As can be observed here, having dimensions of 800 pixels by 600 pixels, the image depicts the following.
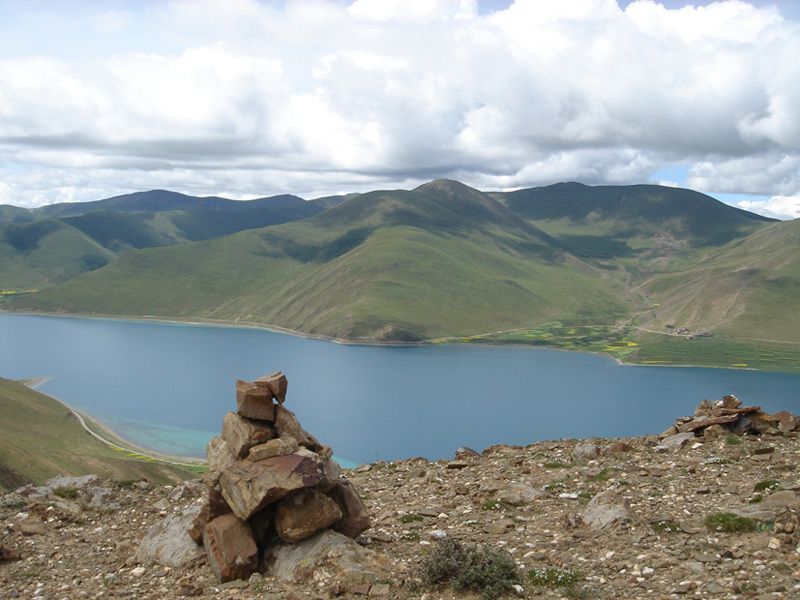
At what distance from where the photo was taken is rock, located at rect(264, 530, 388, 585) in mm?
16250

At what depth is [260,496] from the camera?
1708cm

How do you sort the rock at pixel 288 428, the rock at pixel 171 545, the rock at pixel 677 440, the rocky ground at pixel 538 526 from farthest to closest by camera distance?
the rock at pixel 677 440, the rock at pixel 288 428, the rock at pixel 171 545, the rocky ground at pixel 538 526

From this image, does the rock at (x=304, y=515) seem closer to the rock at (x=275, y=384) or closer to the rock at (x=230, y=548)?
the rock at (x=230, y=548)

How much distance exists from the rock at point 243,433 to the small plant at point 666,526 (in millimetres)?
11719

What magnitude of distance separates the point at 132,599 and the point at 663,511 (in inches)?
608

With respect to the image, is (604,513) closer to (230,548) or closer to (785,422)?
(230,548)

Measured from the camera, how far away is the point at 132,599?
53.8ft

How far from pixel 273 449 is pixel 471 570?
7.01 metres

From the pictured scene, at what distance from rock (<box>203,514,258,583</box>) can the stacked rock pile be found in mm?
20971

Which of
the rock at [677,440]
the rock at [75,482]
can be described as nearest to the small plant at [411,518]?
the rock at [677,440]

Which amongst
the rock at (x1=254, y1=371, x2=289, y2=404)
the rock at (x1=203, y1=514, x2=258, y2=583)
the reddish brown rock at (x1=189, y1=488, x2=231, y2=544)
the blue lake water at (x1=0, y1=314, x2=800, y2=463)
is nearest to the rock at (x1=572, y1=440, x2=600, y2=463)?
the rock at (x1=254, y1=371, x2=289, y2=404)

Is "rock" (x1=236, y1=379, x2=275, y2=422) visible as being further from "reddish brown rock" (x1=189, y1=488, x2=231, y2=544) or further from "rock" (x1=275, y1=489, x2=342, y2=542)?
"rock" (x1=275, y1=489, x2=342, y2=542)

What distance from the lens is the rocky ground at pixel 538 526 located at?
1505 centimetres

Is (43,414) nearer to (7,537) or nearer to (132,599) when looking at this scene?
(7,537)
